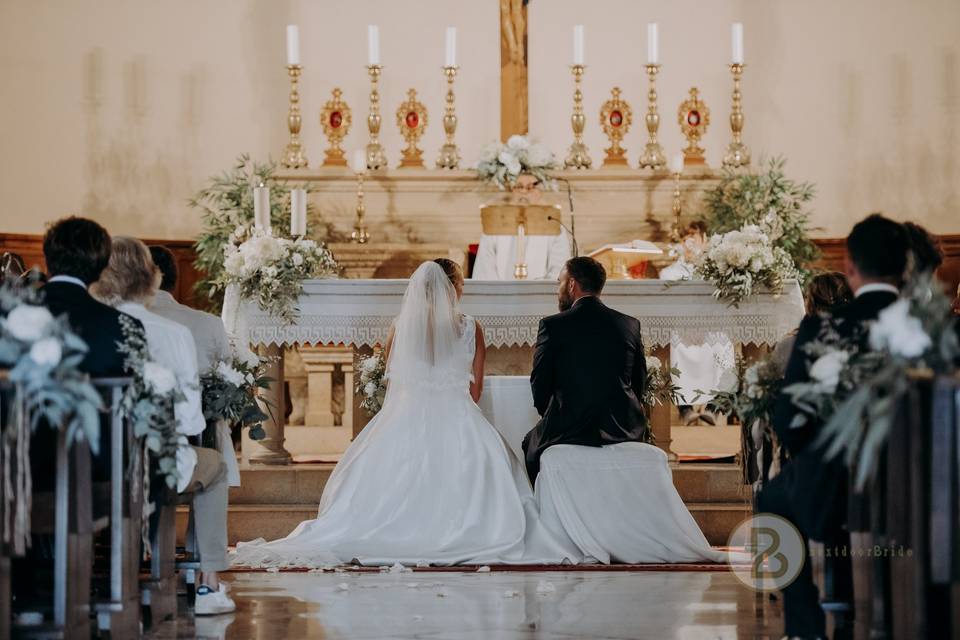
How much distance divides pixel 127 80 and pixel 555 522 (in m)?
6.62

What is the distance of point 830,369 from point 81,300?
2.40 meters

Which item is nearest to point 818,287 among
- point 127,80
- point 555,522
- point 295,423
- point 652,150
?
point 555,522

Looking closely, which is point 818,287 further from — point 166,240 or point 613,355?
point 166,240

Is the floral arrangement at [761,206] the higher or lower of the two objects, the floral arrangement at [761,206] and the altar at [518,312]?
the higher

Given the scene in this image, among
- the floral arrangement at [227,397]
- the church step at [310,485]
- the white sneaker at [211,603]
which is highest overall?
the floral arrangement at [227,397]

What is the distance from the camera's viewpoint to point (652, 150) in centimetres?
1047

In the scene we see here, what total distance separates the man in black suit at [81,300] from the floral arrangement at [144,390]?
0.04 meters

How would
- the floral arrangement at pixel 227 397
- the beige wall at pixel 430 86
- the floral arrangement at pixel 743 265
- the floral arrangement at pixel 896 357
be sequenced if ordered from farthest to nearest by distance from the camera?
1. the beige wall at pixel 430 86
2. the floral arrangement at pixel 743 265
3. the floral arrangement at pixel 227 397
4. the floral arrangement at pixel 896 357

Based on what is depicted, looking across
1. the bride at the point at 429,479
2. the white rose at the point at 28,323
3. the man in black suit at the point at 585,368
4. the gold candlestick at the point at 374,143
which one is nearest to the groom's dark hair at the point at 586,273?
the man in black suit at the point at 585,368

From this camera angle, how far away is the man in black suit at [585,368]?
6723 millimetres

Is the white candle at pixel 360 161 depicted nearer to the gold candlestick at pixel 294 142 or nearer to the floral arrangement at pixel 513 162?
the gold candlestick at pixel 294 142

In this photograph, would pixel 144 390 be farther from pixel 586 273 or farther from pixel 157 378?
pixel 586 273

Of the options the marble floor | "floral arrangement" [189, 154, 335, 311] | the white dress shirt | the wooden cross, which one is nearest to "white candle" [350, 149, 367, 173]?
"floral arrangement" [189, 154, 335, 311]

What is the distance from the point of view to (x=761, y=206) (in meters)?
9.78
